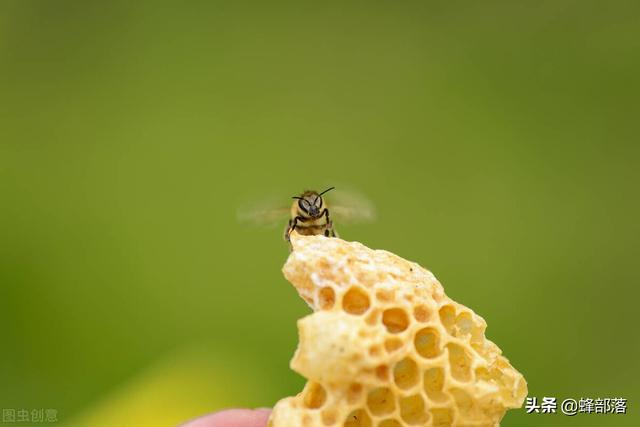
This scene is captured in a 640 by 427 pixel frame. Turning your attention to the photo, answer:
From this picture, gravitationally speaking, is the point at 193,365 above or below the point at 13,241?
below

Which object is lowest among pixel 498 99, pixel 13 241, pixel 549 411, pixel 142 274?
pixel 549 411

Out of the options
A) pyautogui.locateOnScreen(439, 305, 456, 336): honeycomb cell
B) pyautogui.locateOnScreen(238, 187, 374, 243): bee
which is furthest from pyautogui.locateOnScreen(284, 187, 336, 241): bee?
pyautogui.locateOnScreen(439, 305, 456, 336): honeycomb cell

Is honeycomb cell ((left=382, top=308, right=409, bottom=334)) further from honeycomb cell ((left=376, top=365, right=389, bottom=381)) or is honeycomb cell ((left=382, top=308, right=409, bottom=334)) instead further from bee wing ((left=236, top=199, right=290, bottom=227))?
bee wing ((left=236, top=199, right=290, bottom=227))

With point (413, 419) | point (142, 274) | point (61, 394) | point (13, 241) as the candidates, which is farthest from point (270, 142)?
point (413, 419)

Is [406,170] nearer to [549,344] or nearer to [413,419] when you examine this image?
[549,344]

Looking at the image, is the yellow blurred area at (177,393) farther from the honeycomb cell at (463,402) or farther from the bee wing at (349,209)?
the honeycomb cell at (463,402)

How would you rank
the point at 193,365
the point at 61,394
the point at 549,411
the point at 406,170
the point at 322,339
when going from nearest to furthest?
the point at 322,339
the point at 549,411
the point at 193,365
the point at 61,394
the point at 406,170
